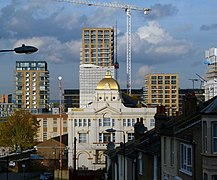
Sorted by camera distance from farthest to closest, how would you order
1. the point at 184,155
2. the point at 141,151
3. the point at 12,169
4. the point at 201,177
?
the point at 12,169 < the point at 141,151 < the point at 184,155 < the point at 201,177

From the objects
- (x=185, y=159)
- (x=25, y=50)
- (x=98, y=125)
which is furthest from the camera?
(x=98, y=125)

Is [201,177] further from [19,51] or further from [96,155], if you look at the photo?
[96,155]

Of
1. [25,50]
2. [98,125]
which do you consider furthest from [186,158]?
[98,125]

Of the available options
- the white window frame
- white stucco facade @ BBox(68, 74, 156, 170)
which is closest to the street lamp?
the white window frame

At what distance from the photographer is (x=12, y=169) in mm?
85250

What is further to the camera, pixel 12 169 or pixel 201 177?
pixel 12 169

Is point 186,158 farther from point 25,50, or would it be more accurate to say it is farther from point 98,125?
point 98,125

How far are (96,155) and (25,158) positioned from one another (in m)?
11.1

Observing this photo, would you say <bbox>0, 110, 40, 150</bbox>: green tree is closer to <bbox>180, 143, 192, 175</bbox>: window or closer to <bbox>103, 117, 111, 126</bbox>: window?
<bbox>103, 117, 111, 126</bbox>: window

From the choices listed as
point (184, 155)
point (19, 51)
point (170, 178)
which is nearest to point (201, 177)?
point (184, 155)

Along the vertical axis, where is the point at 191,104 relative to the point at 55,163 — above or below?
above

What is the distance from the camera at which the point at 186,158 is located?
23.5 meters

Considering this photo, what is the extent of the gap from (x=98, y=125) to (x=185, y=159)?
225 feet

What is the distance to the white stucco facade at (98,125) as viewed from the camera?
91250 millimetres
